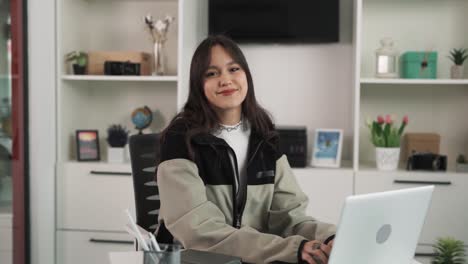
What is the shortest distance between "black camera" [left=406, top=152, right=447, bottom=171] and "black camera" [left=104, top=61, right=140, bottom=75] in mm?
1547

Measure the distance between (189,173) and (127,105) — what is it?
219 centimetres

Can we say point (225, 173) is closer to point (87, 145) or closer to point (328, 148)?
point (328, 148)

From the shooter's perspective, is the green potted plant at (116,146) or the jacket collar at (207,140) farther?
the green potted plant at (116,146)

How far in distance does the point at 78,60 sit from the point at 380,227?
2.61 metres

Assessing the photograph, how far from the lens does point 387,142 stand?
3.48 m

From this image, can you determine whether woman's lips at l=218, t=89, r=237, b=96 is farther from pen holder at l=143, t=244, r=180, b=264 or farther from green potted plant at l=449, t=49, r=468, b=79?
green potted plant at l=449, t=49, r=468, b=79

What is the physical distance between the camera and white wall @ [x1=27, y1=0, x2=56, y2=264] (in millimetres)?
3549

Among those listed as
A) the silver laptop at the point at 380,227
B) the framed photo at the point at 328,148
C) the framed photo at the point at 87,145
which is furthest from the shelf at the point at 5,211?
the silver laptop at the point at 380,227

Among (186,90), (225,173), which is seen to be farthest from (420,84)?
(225,173)

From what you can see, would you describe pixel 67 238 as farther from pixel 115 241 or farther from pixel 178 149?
pixel 178 149

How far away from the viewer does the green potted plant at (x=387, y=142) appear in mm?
3457

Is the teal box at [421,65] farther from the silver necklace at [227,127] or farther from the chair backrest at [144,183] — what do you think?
the silver necklace at [227,127]

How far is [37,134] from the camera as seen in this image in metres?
3.57

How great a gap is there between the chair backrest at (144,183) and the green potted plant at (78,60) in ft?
4.32
